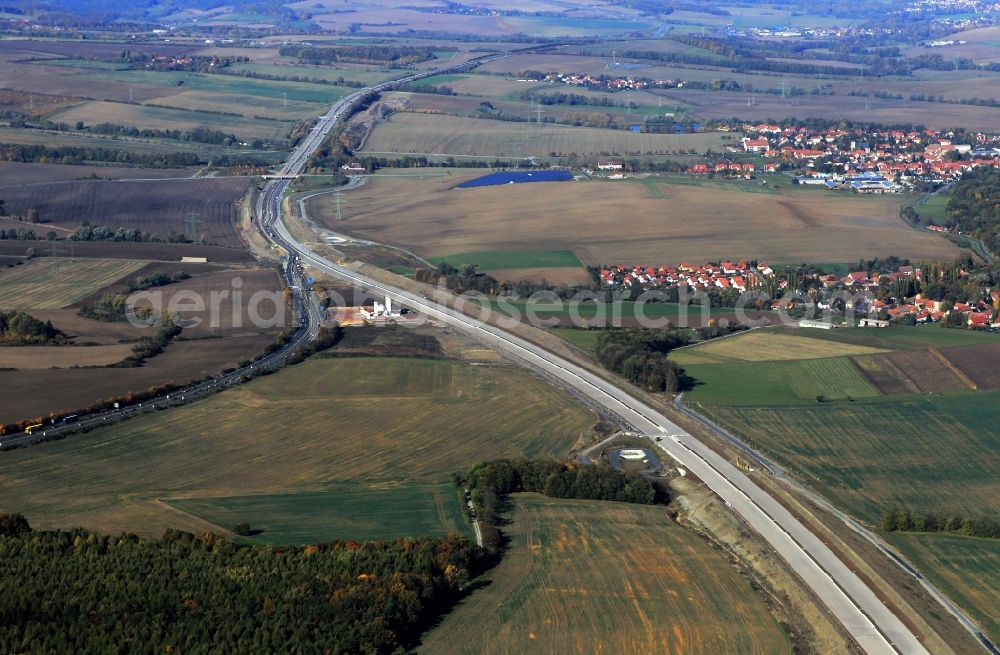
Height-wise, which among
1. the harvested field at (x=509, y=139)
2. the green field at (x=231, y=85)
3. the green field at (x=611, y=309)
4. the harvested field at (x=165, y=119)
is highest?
the green field at (x=231, y=85)

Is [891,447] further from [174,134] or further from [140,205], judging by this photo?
[174,134]

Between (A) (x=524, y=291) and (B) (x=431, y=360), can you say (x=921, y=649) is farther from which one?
(A) (x=524, y=291)

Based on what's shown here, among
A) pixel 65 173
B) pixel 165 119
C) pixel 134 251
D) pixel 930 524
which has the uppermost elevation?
pixel 165 119

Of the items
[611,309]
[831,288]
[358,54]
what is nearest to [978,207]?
[831,288]

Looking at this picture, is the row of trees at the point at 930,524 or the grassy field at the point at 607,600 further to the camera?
the row of trees at the point at 930,524

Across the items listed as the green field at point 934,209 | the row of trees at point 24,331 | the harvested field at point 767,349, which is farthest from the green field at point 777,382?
the green field at point 934,209

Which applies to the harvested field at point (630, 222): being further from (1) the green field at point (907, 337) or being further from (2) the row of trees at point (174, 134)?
(2) the row of trees at point (174, 134)
